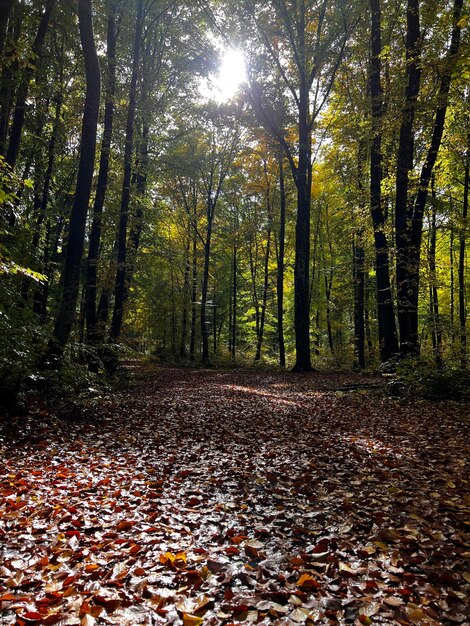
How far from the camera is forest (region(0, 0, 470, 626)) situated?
2.73 meters

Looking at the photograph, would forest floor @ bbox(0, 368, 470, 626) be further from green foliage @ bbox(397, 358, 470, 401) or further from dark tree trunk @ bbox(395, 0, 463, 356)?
dark tree trunk @ bbox(395, 0, 463, 356)

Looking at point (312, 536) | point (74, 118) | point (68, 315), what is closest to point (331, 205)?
point (74, 118)

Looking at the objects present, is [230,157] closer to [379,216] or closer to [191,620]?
[379,216]

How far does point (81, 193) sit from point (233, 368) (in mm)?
15387

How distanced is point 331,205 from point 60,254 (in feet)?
58.3

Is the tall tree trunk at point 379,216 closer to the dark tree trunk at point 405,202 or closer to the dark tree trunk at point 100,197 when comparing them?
the dark tree trunk at point 405,202

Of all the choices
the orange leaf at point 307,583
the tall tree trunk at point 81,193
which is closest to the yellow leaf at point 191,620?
the orange leaf at point 307,583

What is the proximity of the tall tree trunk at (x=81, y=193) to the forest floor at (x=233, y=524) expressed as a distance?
9.40 feet

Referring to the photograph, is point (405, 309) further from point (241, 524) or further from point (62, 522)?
point (62, 522)

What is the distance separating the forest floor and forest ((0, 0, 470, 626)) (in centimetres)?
2

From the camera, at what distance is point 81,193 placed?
927cm

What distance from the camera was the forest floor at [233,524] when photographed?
2.44 metres

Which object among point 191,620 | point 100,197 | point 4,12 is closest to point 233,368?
point 100,197

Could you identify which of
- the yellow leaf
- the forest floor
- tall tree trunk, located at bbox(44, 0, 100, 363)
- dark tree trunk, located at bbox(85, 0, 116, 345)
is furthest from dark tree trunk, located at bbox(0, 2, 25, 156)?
the yellow leaf
